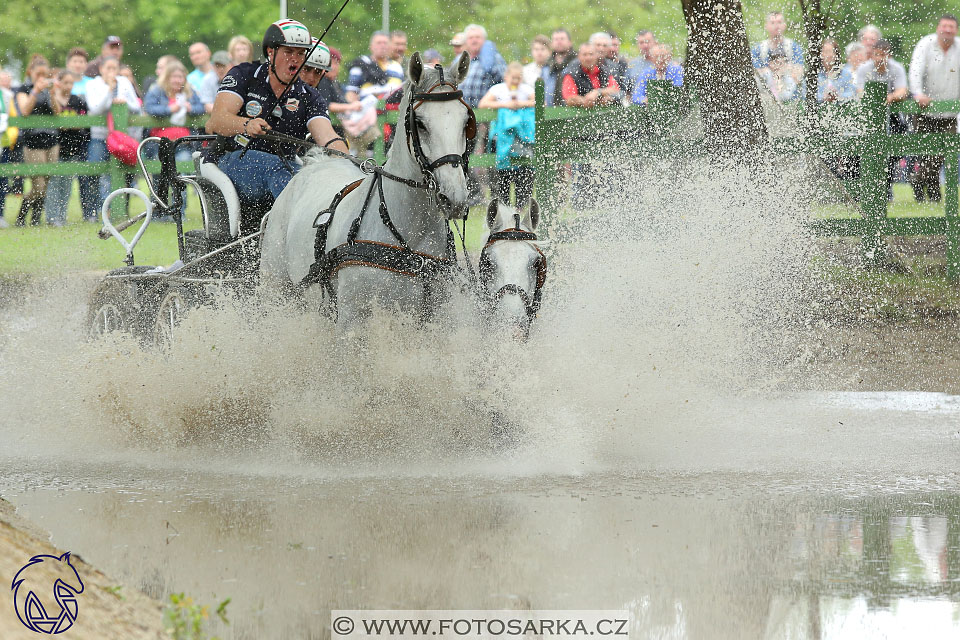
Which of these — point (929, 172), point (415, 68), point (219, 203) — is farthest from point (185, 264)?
point (929, 172)

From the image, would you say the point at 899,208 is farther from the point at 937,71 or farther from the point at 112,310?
the point at 112,310

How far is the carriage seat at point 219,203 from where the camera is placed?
8594 millimetres

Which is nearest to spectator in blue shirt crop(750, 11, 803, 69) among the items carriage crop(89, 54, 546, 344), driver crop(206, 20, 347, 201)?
driver crop(206, 20, 347, 201)

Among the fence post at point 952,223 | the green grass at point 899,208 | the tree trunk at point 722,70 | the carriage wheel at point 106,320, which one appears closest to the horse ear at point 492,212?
the carriage wheel at point 106,320

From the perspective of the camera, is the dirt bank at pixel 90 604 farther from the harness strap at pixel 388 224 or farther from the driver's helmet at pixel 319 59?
the driver's helmet at pixel 319 59

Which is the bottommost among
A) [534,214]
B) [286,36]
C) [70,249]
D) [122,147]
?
[70,249]

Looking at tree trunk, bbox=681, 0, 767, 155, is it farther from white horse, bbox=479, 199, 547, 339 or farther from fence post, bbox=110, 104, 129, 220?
fence post, bbox=110, 104, 129, 220

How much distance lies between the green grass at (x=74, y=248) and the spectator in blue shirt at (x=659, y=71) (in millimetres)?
2562

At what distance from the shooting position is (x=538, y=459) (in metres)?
6.89

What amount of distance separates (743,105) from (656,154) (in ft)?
3.22

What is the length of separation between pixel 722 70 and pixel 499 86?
4.29 m

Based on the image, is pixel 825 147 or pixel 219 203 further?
pixel 825 147

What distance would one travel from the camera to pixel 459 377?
6.98 meters

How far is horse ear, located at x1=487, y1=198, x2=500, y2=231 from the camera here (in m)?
7.16
